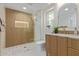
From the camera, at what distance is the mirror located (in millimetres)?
2071

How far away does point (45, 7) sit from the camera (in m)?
2.13

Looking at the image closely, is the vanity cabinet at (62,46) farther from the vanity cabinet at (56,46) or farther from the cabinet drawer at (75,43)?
the cabinet drawer at (75,43)

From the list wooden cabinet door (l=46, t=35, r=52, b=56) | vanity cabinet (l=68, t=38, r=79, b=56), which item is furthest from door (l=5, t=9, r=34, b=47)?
vanity cabinet (l=68, t=38, r=79, b=56)

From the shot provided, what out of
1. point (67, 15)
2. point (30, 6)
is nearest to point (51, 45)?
point (67, 15)

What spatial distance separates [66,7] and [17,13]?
0.78 metres

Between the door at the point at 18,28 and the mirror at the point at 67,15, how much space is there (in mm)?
464

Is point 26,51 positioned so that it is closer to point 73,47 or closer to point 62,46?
point 62,46

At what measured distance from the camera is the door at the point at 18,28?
6.81 feet

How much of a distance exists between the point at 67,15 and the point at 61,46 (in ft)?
1.63

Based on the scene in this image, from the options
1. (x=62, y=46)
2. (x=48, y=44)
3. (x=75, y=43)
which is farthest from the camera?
(x=48, y=44)

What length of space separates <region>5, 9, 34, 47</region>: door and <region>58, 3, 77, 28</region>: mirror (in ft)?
1.52

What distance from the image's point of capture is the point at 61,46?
6.78 feet

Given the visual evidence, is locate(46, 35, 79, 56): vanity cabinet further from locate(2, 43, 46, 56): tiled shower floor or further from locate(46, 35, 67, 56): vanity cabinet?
locate(2, 43, 46, 56): tiled shower floor

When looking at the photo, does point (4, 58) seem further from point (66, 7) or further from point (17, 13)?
point (66, 7)
